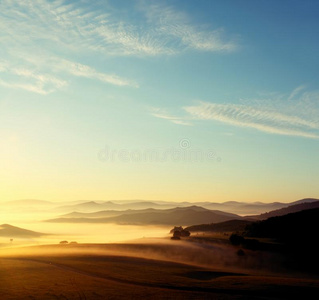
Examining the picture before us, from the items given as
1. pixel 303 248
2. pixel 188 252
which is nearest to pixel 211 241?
pixel 188 252

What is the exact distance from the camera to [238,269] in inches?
2479

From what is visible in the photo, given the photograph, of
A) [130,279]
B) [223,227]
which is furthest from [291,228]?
[130,279]

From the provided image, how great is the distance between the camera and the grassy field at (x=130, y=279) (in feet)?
132

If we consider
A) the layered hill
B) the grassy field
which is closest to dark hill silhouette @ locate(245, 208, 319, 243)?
the layered hill

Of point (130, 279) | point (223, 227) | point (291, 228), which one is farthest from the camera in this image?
A: point (223, 227)

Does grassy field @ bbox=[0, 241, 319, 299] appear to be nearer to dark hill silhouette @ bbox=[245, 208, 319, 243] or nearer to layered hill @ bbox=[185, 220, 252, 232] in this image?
dark hill silhouette @ bbox=[245, 208, 319, 243]

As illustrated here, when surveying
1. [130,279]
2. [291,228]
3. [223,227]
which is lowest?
[130,279]

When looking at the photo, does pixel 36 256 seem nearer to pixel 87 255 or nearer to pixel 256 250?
pixel 87 255

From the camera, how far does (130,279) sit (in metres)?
48.2

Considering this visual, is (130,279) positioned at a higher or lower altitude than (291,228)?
lower

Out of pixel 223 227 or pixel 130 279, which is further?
pixel 223 227

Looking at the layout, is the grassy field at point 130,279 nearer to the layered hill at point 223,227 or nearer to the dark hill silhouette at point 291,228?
the dark hill silhouette at point 291,228

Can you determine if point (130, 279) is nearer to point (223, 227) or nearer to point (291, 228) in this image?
point (291, 228)

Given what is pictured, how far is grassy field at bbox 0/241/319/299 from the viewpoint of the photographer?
4034 centimetres
